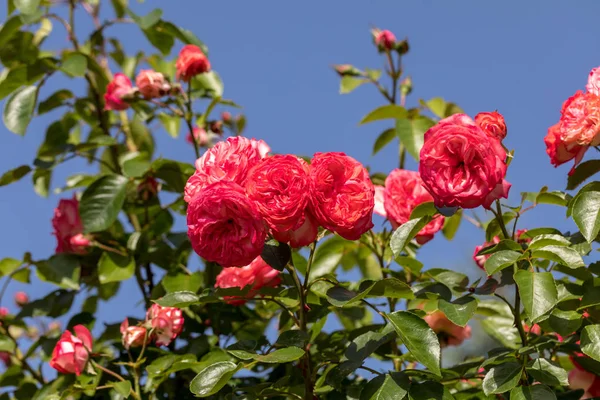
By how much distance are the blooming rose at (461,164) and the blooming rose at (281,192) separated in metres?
0.21

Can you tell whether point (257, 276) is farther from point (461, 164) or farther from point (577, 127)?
point (577, 127)

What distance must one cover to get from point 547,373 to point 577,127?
427mm

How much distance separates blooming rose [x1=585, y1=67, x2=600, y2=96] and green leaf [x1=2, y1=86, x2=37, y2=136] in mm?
1433

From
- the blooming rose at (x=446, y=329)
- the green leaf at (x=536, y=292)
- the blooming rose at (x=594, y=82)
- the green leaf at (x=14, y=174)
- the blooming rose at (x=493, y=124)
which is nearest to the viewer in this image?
the green leaf at (x=536, y=292)

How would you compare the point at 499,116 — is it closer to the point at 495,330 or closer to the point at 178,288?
the point at 495,330

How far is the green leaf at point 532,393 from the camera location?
3.74 ft

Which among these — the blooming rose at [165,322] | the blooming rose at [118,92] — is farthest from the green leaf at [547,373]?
the blooming rose at [118,92]

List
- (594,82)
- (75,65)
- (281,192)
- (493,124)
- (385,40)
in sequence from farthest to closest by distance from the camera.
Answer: (385,40), (75,65), (594,82), (493,124), (281,192)

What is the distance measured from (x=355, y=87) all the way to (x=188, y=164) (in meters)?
0.61

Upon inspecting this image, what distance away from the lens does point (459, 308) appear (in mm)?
1247

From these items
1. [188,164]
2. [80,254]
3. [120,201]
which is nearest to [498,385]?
[188,164]

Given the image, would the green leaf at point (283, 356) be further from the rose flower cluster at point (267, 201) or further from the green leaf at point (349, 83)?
the green leaf at point (349, 83)

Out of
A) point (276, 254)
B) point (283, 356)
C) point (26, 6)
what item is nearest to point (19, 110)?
point (26, 6)

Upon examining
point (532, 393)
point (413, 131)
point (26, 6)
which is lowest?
point (532, 393)
